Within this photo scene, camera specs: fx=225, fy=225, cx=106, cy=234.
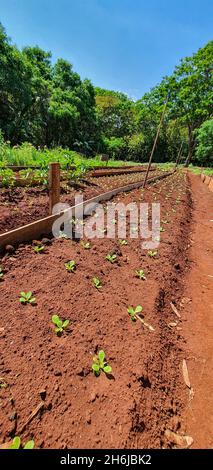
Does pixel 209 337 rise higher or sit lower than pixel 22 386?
lower

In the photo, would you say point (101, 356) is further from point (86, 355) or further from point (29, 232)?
point (29, 232)

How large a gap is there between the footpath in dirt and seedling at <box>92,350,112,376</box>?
0.71 metres

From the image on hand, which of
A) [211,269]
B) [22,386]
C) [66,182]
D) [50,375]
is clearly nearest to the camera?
[22,386]

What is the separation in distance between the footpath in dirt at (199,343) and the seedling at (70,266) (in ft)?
4.97

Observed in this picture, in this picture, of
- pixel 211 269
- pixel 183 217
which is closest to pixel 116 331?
pixel 211 269

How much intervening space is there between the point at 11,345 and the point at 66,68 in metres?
29.0

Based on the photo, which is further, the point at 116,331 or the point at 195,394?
the point at 116,331

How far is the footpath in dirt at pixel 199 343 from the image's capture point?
1728 millimetres

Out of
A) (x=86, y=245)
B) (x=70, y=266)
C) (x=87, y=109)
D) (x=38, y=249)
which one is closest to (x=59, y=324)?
(x=70, y=266)

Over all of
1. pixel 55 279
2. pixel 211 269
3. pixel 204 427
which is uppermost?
pixel 55 279

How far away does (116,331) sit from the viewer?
7.22ft

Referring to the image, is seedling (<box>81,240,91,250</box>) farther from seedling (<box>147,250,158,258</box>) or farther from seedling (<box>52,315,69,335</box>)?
seedling (<box>52,315,69,335</box>)

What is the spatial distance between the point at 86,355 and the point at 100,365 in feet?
0.46
